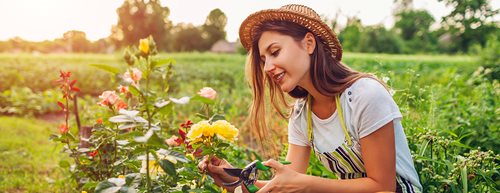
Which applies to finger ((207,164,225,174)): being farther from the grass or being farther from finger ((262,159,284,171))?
the grass

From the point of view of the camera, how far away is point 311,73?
7.00 ft

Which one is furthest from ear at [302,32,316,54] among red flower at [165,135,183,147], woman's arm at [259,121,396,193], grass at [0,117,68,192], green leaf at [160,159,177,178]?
grass at [0,117,68,192]

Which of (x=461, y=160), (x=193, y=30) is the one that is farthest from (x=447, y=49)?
(x=461, y=160)

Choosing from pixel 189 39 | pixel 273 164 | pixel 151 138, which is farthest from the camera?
pixel 189 39

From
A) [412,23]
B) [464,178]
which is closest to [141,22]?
[412,23]

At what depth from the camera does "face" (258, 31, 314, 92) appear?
2.07 m

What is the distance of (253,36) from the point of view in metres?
2.27

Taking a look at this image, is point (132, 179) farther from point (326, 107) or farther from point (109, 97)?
point (326, 107)

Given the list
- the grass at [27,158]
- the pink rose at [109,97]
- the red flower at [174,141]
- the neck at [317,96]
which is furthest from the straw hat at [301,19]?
the grass at [27,158]

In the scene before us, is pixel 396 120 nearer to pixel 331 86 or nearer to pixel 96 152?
pixel 331 86

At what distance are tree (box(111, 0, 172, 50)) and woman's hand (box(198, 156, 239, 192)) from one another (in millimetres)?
32903

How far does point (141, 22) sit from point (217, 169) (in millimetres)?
35870

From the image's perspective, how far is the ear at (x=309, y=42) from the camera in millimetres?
2119

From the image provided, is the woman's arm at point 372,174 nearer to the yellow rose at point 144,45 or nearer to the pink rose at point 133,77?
the pink rose at point 133,77
